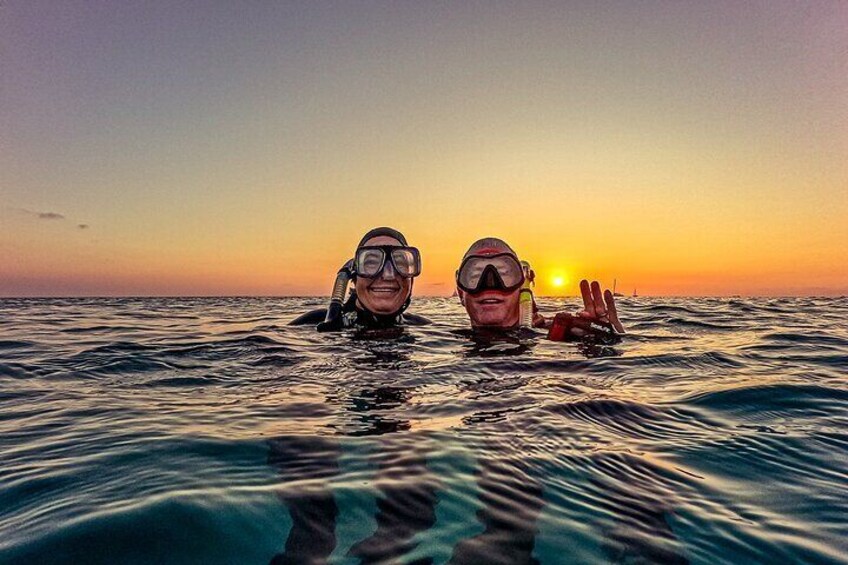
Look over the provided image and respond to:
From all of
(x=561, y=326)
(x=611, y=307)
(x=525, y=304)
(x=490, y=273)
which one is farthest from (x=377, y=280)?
(x=611, y=307)

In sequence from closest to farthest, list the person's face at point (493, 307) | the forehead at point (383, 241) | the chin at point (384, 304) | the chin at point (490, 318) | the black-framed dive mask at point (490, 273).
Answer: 1. the black-framed dive mask at point (490, 273)
2. the person's face at point (493, 307)
3. the chin at point (490, 318)
4. the chin at point (384, 304)
5. the forehead at point (383, 241)

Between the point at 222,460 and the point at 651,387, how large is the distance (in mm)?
3009

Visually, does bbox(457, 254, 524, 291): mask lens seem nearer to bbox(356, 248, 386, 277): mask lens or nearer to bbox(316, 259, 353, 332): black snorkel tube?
bbox(356, 248, 386, 277): mask lens

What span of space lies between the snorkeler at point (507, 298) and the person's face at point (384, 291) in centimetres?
85

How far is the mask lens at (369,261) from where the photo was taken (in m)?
6.44

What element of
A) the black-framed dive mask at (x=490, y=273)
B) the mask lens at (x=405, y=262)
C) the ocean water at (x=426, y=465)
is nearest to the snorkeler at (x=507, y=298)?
the black-framed dive mask at (x=490, y=273)

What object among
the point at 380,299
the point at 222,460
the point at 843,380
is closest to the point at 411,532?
the point at 222,460

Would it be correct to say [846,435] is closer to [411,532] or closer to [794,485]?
[794,485]

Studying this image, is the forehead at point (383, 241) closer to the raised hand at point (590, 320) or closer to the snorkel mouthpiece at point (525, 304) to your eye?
the snorkel mouthpiece at point (525, 304)

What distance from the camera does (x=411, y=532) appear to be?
1.47 metres

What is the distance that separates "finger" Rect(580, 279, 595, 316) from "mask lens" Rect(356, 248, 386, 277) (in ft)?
8.57

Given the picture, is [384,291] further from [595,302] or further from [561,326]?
[595,302]

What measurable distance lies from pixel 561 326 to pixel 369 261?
8.79ft

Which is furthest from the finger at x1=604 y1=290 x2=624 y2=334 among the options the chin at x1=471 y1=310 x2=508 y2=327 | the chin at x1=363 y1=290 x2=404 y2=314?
the chin at x1=363 y1=290 x2=404 y2=314
